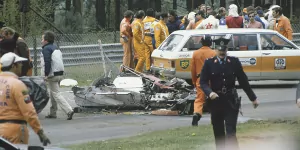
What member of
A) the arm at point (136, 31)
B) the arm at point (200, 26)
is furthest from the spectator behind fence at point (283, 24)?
the arm at point (136, 31)

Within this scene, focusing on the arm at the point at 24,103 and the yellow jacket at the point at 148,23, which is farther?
the yellow jacket at the point at 148,23

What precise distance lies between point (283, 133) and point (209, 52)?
2.02m

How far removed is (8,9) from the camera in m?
27.6

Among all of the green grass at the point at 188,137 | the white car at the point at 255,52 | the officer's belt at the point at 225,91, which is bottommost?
the green grass at the point at 188,137

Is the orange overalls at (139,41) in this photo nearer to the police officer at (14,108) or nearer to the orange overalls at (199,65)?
the orange overalls at (199,65)

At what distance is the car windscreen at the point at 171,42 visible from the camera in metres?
20.8

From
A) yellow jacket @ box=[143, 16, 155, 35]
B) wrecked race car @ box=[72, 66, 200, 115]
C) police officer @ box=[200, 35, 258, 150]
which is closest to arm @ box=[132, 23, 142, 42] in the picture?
yellow jacket @ box=[143, 16, 155, 35]

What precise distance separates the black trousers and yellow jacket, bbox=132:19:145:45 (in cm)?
1176

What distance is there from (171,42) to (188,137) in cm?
791

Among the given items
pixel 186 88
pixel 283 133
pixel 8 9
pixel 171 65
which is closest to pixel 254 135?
pixel 283 133

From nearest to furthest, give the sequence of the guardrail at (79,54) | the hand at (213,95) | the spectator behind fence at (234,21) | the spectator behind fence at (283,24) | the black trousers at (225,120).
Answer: the hand at (213,95) → the black trousers at (225,120) → the spectator behind fence at (283,24) → the spectator behind fence at (234,21) → the guardrail at (79,54)

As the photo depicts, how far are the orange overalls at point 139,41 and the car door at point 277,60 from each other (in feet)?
11.6

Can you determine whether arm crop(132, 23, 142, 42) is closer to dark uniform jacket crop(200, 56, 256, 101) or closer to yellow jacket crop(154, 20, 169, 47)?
yellow jacket crop(154, 20, 169, 47)

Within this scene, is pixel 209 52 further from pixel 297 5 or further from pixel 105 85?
pixel 297 5
